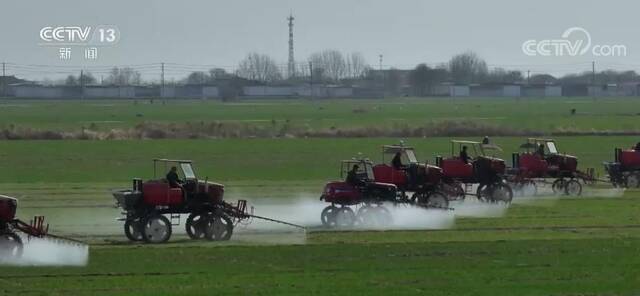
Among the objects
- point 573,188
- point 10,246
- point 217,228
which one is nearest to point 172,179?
point 217,228

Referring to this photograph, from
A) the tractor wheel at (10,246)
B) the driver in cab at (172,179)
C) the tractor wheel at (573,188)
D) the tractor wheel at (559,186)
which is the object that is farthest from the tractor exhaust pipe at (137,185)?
the tractor wheel at (559,186)

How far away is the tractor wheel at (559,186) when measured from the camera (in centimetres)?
5345

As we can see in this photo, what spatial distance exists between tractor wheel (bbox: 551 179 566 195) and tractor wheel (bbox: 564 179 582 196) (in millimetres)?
188

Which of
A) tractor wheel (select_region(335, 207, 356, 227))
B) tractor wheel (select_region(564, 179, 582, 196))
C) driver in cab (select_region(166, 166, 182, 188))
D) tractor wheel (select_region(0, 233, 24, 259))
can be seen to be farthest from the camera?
tractor wheel (select_region(564, 179, 582, 196))

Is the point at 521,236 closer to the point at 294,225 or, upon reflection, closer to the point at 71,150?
the point at 294,225

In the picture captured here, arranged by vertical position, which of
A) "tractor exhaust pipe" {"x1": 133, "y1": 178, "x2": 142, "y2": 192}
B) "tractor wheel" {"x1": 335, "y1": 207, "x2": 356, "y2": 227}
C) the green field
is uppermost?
"tractor exhaust pipe" {"x1": 133, "y1": 178, "x2": 142, "y2": 192}

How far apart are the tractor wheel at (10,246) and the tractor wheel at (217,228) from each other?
239 inches

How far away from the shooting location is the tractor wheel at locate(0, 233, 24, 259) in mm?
30047

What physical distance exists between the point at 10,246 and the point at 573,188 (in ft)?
93.4

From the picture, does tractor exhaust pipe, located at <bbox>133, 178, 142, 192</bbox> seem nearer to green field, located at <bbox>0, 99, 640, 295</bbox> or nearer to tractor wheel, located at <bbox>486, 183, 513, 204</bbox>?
green field, located at <bbox>0, 99, 640, 295</bbox>

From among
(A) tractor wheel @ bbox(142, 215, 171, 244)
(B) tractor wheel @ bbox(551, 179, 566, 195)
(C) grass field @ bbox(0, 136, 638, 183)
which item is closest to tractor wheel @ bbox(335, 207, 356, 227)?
(A) tractor wheel @ bbox(142, 215, 171, 244)

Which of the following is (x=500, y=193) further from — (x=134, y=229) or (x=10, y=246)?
(x=10, y=246)

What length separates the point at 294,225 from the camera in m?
37.4

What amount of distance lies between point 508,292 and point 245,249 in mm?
9034
